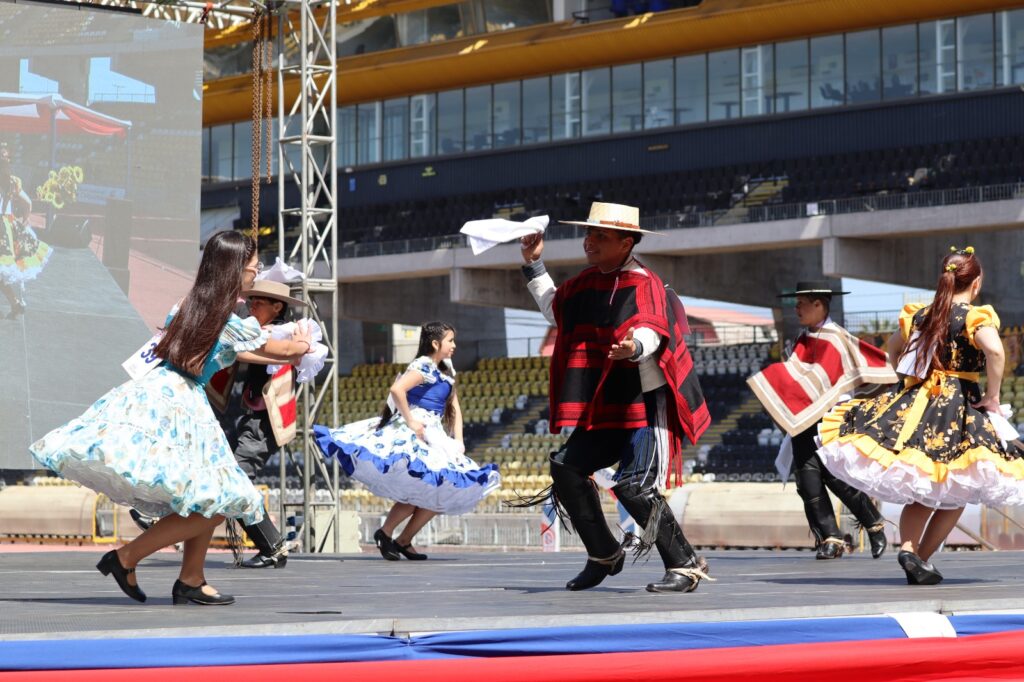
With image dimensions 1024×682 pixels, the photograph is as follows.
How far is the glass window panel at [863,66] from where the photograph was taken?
31.2 meters

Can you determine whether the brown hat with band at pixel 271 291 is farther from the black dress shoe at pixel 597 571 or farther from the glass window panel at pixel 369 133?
the glass window panel at pixel 369 133

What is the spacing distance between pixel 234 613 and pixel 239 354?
3.85 feet

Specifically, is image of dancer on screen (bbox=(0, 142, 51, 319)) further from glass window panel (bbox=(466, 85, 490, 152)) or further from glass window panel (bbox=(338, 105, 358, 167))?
glass window panel (bbox=(338, 105, 358, 167))

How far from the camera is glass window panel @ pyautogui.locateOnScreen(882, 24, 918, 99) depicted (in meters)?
30.8

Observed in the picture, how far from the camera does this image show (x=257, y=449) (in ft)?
33.1

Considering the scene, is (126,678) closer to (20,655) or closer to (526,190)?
(20,655)

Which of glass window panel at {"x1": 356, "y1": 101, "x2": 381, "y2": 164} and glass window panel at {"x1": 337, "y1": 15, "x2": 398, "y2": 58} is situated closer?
glass window panel at {"x1": 337, "y1": 15, "x2": 398, "y2": 58}

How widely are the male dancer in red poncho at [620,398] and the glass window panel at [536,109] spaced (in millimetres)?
28886

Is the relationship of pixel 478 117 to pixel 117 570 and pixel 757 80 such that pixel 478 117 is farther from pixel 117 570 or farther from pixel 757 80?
pixel 117 570

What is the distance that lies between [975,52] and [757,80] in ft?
14.7

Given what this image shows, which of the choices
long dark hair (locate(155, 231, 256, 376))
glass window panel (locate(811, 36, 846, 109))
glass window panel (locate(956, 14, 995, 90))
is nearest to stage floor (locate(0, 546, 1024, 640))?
long dark hair (locate(155, 231, 256, 376))

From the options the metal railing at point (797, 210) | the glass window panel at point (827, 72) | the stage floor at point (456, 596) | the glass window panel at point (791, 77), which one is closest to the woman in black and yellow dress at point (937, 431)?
the stage floor at point (456, 596)

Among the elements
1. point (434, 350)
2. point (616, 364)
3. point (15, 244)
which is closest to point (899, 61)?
point (15, 244)

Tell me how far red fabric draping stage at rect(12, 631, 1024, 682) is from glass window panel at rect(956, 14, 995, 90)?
26.7 metres
